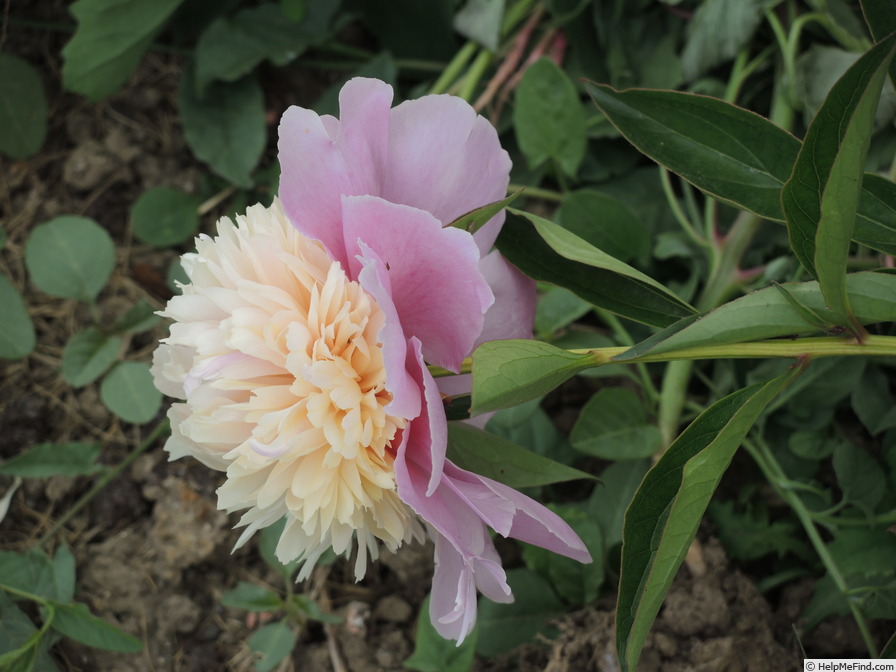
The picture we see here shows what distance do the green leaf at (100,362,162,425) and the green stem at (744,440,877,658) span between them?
2.37ft

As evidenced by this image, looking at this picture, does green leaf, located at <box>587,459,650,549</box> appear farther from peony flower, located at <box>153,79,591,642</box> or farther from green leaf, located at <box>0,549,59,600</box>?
green leaf, located at <box>0,549,59,600</box>

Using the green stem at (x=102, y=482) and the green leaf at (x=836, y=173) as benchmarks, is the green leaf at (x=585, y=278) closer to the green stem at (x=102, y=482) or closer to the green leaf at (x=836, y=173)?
the green leaf at (x=836, y=173)

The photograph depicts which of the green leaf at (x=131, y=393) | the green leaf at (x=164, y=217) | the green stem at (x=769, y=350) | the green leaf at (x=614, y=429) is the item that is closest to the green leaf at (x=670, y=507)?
the green stem at (x=769, y=350)

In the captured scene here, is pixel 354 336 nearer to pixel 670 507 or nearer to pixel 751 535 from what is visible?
pixel 670 507

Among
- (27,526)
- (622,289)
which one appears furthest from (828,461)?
(27,526)

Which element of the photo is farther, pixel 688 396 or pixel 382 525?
pixel 688 396

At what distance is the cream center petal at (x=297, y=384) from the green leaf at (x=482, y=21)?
0.60 m

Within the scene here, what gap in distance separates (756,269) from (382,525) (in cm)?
59

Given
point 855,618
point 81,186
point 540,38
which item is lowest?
point 855,618

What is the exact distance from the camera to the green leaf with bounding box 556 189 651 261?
950 mm

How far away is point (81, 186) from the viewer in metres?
1.20

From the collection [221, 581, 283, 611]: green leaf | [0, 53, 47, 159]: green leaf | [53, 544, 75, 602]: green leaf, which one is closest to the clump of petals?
[221, 581, 283, 611]: green leaf

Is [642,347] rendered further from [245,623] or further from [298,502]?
[245,623]

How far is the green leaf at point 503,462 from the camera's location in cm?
64
